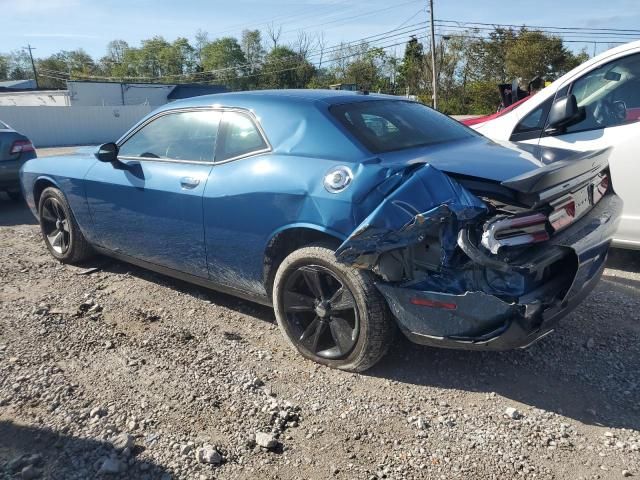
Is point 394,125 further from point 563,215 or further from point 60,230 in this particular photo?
point 60,230

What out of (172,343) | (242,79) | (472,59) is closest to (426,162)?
(172,343)

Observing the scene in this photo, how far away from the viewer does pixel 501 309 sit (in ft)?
Answer: 8.39

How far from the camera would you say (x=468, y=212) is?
8.63ft

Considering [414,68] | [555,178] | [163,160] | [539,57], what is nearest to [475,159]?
[555,178]

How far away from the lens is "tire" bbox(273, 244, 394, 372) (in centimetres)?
295

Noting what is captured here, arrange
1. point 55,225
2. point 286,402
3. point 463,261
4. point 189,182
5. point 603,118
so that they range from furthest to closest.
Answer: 1. point 55,225
2. point 603,118
3. point 189,182
4. point 286,402
5. point 463,261

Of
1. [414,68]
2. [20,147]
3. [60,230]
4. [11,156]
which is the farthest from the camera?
[414,68]

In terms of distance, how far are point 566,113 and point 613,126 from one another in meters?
0.47

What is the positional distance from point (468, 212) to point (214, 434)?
5.33ft

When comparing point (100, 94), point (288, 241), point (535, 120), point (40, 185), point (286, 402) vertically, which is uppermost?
point (100, 94)

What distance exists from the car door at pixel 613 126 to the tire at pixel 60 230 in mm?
4057

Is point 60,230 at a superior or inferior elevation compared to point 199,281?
superior

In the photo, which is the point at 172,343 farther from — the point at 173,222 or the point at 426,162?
the point at 426,162

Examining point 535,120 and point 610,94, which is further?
point 535,120
